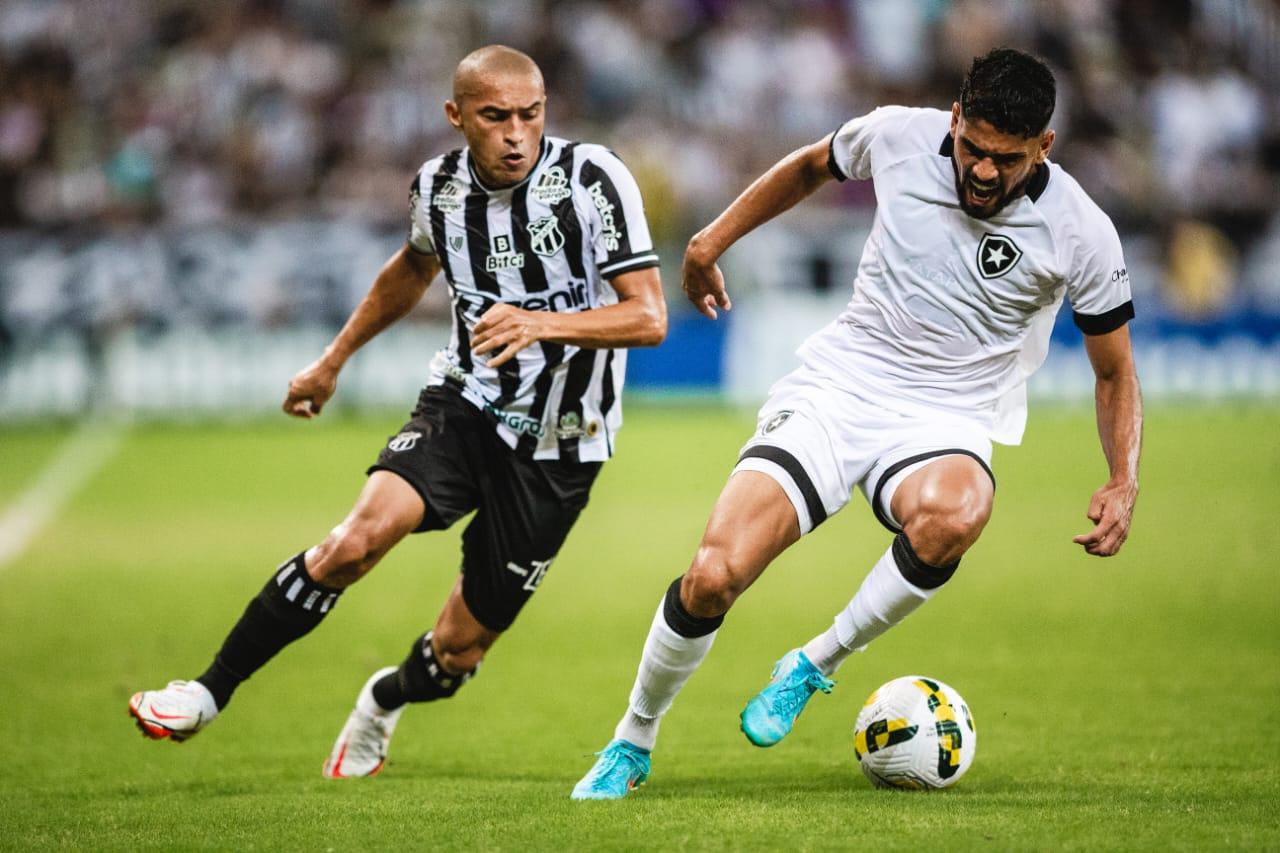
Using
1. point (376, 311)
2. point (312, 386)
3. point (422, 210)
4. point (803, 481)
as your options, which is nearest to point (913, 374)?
point (803, 481)

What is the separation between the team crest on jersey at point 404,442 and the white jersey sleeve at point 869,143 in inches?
67.4

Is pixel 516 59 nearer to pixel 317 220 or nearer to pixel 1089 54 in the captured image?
pixel 317 220

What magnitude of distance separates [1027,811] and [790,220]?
1568 cm

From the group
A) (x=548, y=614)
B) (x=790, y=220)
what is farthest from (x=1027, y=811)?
(x=790, y=220)

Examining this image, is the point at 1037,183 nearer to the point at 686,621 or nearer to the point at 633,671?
the point at 686,621

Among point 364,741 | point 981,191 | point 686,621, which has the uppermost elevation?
point 981,191

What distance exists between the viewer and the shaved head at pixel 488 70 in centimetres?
582

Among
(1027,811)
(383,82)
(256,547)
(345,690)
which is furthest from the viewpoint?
(383,82)

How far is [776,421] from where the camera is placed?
570 cm

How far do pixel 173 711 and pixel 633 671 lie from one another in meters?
3.02

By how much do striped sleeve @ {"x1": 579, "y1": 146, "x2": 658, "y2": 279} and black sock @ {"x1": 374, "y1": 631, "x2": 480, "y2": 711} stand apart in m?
1.57

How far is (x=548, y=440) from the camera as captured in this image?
6.13 m

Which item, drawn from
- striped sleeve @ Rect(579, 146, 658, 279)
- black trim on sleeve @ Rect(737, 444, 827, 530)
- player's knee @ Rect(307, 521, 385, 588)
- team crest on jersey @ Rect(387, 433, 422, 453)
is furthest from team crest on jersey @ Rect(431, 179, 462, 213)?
black trim on sleeve @ Rect(737, 444, 827, 530)

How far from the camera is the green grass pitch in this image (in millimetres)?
4906
